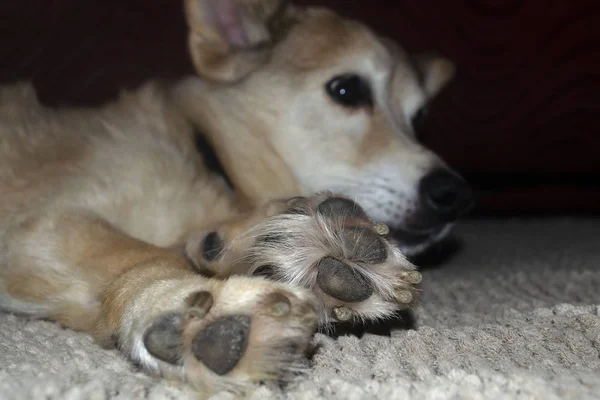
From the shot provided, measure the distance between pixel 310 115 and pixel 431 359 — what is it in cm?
101

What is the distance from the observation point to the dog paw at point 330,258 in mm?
898

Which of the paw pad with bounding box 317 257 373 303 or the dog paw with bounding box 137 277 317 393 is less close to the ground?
the dog paw with bounding box 137 277 317 393

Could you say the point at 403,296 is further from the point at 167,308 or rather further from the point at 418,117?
the point at 418,117

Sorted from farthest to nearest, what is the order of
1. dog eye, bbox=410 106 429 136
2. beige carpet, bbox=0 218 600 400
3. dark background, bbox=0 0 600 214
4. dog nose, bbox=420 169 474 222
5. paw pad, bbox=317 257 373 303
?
dark background, bbox=0 0 600 214 → dog eye, bbox=410 106 429 136 → dog nose, bbox=420 169 474 222 → paw pad, bbox=317 257 373 303 → beige carpet, bbox=0 218 600 400

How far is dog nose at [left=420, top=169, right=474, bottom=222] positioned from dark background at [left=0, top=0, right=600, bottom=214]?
3.48 ft

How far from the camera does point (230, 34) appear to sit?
1.79m

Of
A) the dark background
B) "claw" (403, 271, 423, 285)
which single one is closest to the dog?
"claw" (403, 271, 423, 285)

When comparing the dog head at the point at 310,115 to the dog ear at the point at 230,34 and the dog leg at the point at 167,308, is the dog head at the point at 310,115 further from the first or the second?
the dog leg at the point at 167,308

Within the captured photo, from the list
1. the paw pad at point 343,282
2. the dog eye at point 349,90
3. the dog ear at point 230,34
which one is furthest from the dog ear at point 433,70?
the paw pad at point 343,282

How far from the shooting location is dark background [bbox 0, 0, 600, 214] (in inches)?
92.6

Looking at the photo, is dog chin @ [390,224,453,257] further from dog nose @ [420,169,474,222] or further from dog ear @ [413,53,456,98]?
dog ear @ [413,53,456,98]

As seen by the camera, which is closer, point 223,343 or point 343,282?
point 223,343

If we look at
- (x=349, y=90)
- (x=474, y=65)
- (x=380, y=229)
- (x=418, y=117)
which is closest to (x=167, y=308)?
(x=380, y=229)

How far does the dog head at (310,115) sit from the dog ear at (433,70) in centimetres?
24
